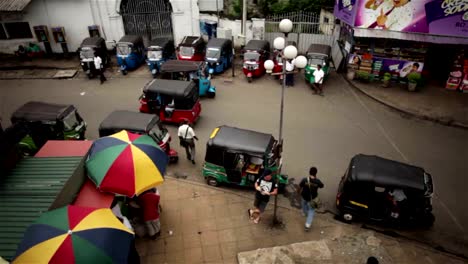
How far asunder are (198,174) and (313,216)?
4.00 metres

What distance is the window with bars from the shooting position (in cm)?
2088

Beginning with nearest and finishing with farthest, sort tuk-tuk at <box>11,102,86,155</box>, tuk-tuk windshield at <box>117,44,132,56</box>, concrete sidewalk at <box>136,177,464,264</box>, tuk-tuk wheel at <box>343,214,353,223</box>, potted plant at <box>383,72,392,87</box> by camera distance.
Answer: concrete sidewalk at <box>136,177,464,264</box>
tuk-tuk wheel at <box>343,214,353,223</box>
tuk-tuk at <box>11,102,86,155</box>
potted plant at <box>383,72,392,87</box>
tuk-tuk windshield at <box>117,44,132,56</box>

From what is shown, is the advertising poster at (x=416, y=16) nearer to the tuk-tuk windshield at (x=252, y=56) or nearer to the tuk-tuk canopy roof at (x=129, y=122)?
the tuk-tuk windshield at (x=252, y=56)

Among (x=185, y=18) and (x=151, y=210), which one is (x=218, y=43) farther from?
(x=151, y=210)

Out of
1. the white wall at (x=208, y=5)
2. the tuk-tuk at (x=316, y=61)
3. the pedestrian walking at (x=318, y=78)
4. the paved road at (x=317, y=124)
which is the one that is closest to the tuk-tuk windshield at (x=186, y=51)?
the paved road at (x=317, y=124)

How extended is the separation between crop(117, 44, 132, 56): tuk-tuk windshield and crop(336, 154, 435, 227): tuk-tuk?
14806 millimetres

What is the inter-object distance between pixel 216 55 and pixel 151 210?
1199cm

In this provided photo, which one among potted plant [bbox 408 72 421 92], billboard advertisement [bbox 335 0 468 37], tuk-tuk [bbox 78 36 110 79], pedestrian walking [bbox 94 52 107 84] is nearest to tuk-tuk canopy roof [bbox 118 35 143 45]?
tuk-tuk [bbox 78 36 110 79]

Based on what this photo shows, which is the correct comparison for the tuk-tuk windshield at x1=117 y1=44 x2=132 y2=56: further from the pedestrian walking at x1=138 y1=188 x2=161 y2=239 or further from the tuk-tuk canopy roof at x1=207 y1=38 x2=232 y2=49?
the pedestrian walking at x1=138 y1=188 x2=161 y2=239

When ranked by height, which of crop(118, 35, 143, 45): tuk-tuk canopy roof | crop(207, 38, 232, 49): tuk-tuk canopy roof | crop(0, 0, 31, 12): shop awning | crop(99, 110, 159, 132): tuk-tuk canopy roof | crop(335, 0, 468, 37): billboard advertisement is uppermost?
crop(0, 0, 31, 12): shop awning

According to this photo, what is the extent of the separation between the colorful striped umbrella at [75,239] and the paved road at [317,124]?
5.28 m

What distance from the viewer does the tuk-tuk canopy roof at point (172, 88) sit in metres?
12.6

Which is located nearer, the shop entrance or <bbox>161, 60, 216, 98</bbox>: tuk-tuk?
<bbox>161, 60, 216, 98</bbox>: tuk-tuk

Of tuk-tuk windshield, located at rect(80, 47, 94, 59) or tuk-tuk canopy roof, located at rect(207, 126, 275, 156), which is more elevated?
tuk-tuk windshield, located at rect(80, 47, 94, 59)
